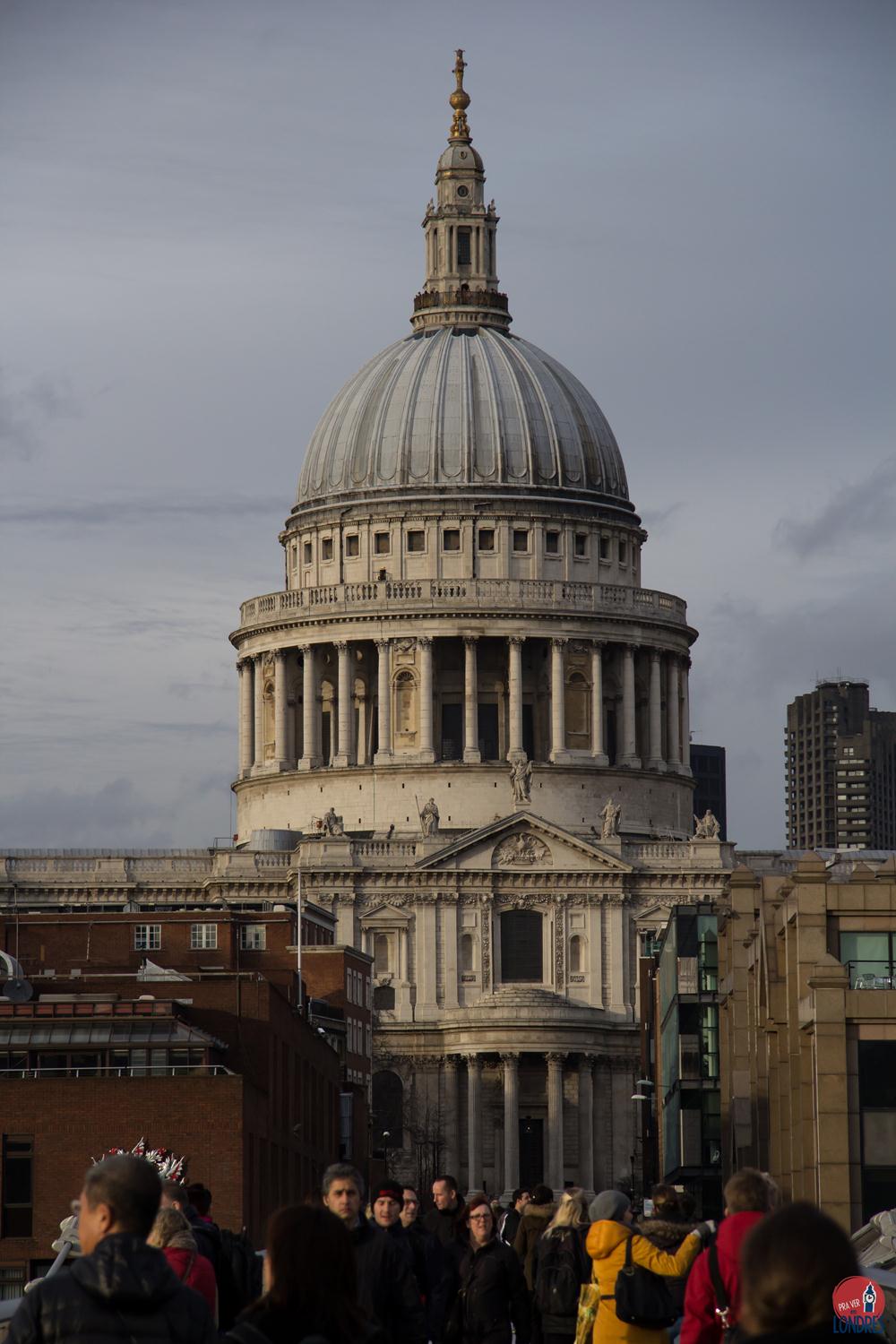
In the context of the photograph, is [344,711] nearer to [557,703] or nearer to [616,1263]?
[557,703]

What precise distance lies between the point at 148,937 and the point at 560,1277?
89752 mm

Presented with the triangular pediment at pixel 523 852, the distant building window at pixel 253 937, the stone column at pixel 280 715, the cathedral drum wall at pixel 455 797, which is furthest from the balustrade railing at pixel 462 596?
the distant building window at pixel 253 937

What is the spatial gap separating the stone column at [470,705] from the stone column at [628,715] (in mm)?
8144

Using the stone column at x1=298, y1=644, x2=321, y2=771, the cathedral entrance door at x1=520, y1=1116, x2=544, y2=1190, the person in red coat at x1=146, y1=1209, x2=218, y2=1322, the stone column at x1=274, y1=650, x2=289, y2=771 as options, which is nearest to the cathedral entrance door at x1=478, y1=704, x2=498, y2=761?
the stone column at x1=298, y1=644, x2=321, y2=771

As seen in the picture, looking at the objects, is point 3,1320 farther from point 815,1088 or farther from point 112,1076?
point 112,1076

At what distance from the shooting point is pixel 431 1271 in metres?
29.1

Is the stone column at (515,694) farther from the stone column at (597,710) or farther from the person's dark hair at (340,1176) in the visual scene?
the person's dark hair at (340,1176)

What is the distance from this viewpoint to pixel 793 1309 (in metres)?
14.1

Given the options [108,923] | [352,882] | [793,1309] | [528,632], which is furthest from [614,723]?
[793,1309]

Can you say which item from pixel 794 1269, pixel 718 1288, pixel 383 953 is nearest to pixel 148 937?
pixel 383 953

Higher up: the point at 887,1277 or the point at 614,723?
the point at 614,723

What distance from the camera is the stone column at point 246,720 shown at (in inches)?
6924

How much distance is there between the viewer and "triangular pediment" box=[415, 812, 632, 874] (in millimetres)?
153125

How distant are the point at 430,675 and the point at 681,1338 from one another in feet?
485
